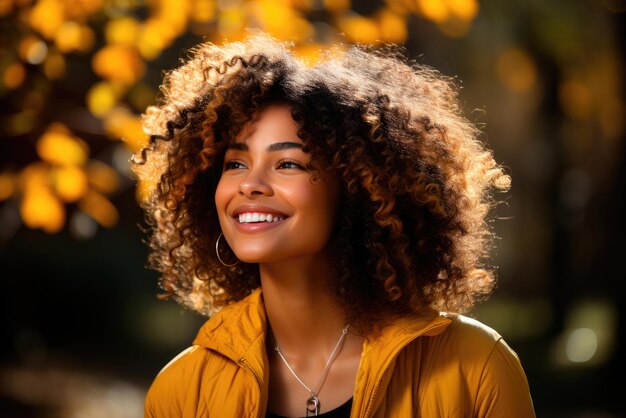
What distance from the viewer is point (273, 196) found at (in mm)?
2631

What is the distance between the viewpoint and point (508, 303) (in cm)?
854

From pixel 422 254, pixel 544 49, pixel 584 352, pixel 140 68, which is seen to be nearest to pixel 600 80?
pixel 544 49

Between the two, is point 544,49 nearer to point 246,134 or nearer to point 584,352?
point 584,352

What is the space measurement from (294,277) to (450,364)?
1.82ft

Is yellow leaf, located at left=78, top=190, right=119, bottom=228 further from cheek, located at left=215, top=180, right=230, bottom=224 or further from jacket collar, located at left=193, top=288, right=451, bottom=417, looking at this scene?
cheek, located at left=215, top=180, right=230, bottom=224

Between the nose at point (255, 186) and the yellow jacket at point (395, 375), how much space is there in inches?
19.5

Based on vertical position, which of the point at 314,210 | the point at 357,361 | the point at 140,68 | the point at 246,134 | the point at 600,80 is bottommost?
the point at 357,361

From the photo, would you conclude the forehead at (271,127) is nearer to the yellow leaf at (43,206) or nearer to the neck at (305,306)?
the neck at (305,306)

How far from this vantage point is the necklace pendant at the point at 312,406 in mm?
2738

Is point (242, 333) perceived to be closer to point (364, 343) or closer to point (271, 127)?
point (364, 343)

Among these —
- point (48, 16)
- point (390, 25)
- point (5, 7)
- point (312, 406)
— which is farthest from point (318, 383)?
point (5, 7)

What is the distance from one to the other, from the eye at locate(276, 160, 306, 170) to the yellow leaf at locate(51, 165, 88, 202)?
7.52 ft

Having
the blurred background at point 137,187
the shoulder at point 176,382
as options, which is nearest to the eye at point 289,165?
the shoulder at point 176,382

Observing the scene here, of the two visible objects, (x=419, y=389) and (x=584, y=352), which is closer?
(x=419, y=389)
